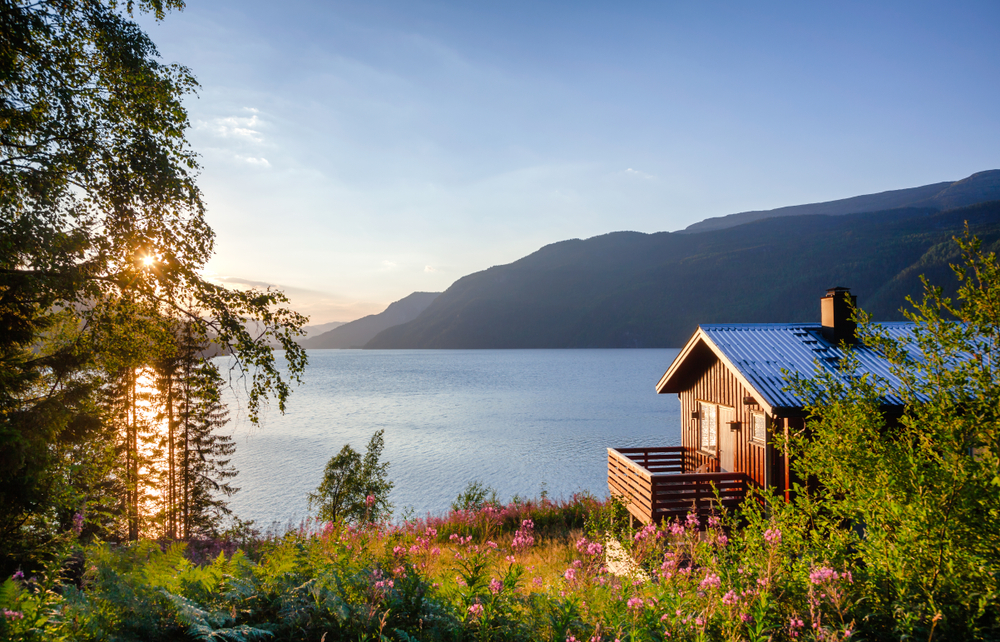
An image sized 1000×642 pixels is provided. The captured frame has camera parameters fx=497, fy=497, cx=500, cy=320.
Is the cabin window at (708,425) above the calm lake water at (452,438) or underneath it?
above

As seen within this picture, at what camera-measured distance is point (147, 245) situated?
27.7 ft

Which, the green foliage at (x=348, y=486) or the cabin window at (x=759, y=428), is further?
the green foliage at (x=348, y=486)

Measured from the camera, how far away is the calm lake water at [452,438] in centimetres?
2933

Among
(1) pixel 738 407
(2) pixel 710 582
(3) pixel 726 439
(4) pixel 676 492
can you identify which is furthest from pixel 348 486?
(2) pixel 710 582

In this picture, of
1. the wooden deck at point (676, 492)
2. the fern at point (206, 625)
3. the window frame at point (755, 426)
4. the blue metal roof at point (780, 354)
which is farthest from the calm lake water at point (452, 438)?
the fern at point (206, 625)

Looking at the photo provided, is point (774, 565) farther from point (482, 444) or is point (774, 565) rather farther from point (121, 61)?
point (482, 444)

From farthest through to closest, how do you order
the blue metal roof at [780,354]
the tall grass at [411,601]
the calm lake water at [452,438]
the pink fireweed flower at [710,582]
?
the calm lake water at [452,438] < the blue metal roof at [780,354] < the pink fireweed flower at [710,582] < the tall grass at [411,601]

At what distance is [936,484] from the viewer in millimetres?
4363

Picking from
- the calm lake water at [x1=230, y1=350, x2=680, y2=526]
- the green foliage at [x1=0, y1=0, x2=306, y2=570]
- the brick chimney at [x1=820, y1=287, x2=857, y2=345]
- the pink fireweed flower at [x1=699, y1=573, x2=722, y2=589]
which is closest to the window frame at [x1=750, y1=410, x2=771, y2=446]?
the brick chimney at [x1=820, y1=287, x2=857, y2=345]

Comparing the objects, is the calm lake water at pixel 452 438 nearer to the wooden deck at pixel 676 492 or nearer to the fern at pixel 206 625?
the wooden deck at pixel 676 492

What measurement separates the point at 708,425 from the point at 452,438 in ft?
100

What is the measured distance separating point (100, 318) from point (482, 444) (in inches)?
1374

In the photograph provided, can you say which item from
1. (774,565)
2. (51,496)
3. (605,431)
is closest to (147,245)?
(51,496)

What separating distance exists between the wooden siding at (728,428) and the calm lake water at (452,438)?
11.2 meters
